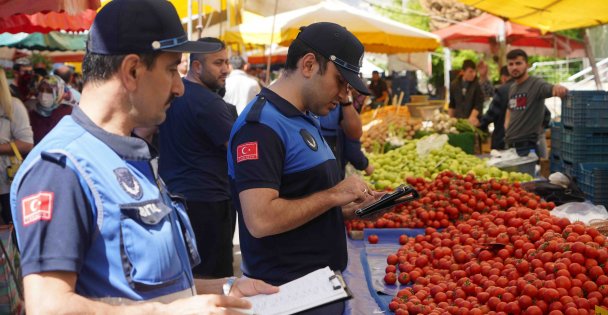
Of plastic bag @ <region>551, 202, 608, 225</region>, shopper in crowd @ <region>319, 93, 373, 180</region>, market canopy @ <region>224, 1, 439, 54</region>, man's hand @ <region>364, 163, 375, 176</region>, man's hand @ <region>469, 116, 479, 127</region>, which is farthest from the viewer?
man's hand @ <region>469, 116, 479, 127</region>

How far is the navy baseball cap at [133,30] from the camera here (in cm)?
177

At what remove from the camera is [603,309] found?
2932mm

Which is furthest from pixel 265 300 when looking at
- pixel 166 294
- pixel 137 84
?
pixel 137 84

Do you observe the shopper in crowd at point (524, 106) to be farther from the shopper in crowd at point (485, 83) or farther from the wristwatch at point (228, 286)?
the wristwatch at point (228, 286)

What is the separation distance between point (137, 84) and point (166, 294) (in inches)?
21.1

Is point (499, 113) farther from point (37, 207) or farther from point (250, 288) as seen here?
point (37, 207)

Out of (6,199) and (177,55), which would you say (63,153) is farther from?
(6,199)

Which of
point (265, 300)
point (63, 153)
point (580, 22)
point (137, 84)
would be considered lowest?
point (265, 300)

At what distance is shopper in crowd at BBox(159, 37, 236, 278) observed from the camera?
5098 millimetres

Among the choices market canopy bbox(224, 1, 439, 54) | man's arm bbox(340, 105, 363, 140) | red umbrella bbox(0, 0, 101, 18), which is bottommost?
man's arm bbox(340, 105, 363, 140)

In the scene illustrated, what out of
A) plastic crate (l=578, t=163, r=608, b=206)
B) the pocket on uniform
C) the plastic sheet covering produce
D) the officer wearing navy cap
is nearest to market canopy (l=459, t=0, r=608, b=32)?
plastic crate (l=578, t=163, r=608, b=206)

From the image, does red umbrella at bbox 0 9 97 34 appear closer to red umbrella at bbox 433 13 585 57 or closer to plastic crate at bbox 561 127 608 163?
plastic crate at bbox 561 127 608 163

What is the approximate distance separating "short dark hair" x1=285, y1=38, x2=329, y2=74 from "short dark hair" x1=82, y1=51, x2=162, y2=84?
1.18m

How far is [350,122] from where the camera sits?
6242 millimetres
